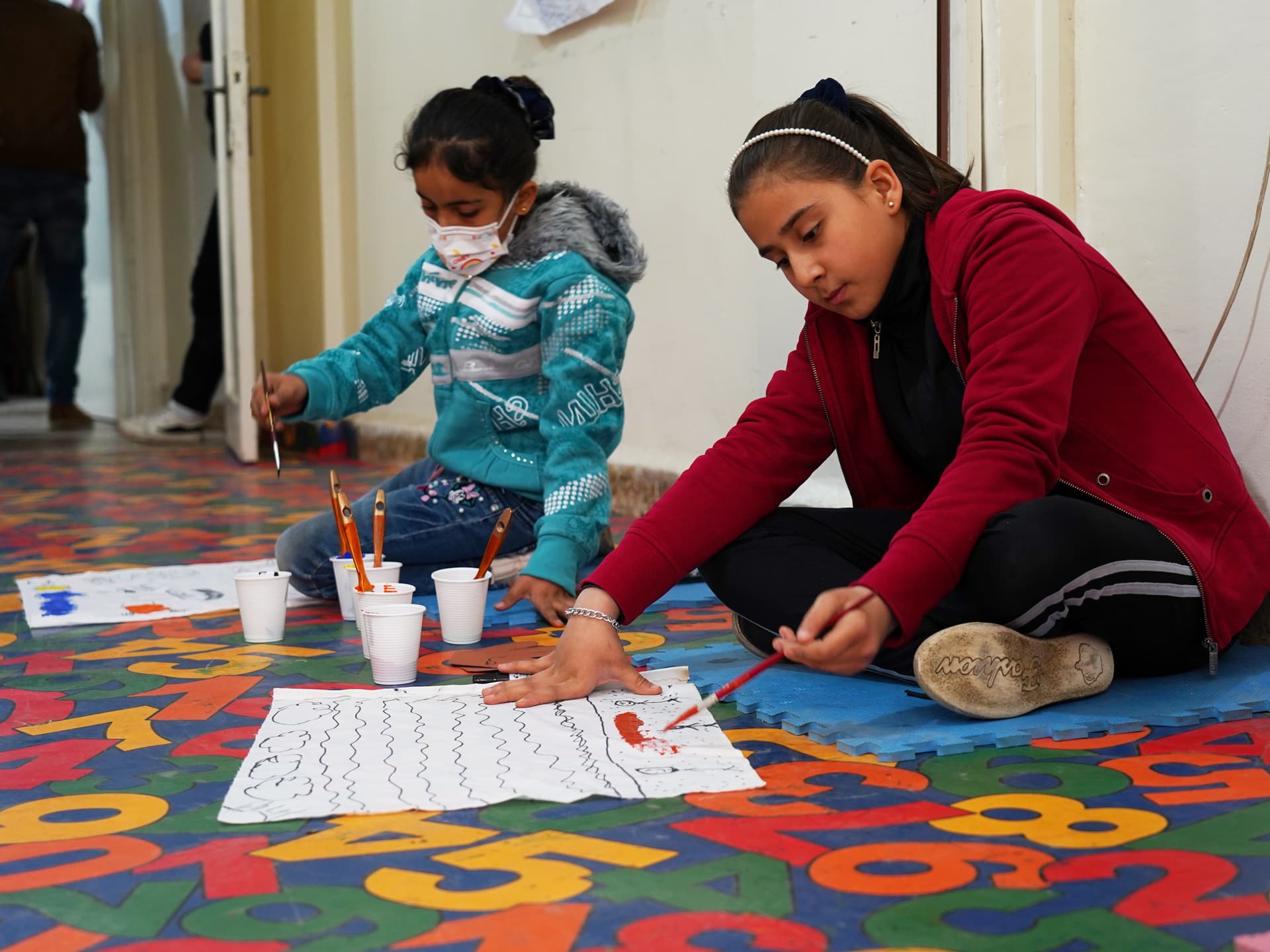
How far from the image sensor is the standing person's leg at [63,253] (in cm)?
578

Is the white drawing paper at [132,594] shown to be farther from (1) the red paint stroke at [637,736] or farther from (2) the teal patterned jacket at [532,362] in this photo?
(1) the red paint stroke at [637,736]

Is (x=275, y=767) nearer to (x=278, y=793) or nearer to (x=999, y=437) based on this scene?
(x=278, y=793)

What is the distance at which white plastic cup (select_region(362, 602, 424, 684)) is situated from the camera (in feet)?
5.72

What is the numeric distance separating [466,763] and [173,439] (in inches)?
188

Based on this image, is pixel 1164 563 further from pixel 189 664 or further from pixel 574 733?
pixel 189 664

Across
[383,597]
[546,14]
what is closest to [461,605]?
[383,597]

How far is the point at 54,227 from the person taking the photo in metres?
5.79

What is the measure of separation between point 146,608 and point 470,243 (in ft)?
2.67

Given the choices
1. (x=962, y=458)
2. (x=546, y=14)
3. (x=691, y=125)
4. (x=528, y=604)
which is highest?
(x=546, y=14)

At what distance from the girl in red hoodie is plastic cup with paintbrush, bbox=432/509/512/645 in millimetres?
336

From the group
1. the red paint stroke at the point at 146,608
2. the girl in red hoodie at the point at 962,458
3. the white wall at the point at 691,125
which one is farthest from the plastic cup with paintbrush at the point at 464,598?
the white wall at the point at 691,125

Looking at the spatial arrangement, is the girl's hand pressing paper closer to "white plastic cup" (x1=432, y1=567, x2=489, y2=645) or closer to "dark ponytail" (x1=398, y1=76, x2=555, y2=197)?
"white plastic cup" (x1=432, y1=567, x2=489, y2=645)

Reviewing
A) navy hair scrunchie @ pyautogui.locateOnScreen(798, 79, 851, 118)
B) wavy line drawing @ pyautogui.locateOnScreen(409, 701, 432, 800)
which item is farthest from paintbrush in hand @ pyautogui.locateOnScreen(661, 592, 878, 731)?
navy hair scrunchie @ pyautogui.locateOnScreen(798, 79, 851, 118)

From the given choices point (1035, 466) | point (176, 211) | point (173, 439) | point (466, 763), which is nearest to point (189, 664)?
point (466, 763)
